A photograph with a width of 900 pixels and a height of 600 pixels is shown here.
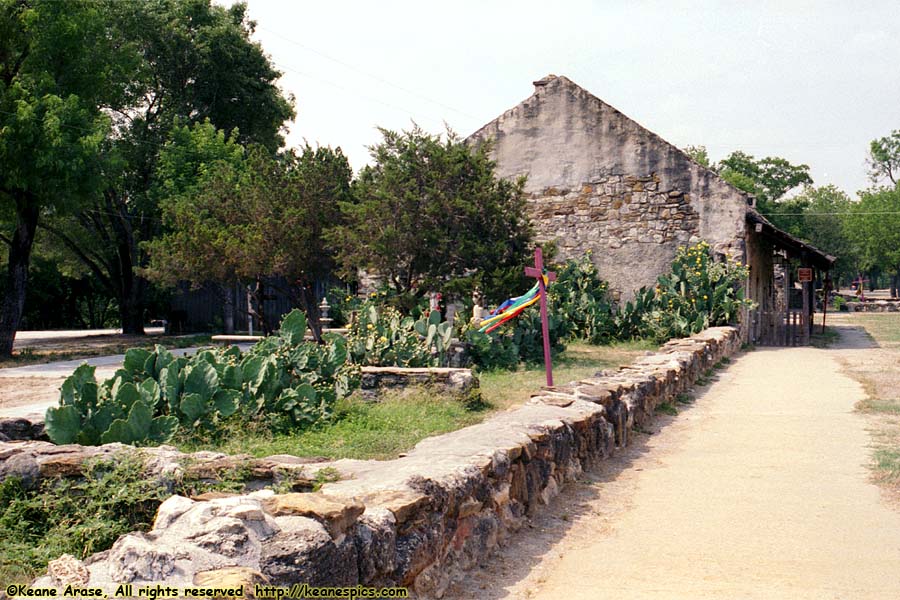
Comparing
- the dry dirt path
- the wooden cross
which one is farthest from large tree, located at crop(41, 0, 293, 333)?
the dry dirt path

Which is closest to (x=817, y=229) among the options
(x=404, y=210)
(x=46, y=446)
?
(x=404, y=210)

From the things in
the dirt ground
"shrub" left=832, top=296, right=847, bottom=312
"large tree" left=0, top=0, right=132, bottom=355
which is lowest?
the dirt ground

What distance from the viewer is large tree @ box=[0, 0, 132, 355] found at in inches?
683

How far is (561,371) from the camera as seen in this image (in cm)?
1321

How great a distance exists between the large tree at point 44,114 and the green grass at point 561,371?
421 inches

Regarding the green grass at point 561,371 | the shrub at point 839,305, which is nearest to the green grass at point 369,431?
the green grass at point 561,371

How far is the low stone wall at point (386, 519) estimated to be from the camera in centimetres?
300

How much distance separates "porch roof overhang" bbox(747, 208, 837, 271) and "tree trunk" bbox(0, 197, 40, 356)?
16405 mm

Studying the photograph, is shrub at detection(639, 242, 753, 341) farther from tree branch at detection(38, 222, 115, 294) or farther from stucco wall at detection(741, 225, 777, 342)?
tree branch at detection(38, 222, 115, 294)

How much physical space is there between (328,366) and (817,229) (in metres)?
54.6

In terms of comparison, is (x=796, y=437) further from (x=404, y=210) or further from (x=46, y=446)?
(x=404, y=210)

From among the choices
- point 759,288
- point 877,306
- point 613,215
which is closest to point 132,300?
point 613,215

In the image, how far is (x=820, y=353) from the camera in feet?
62.4

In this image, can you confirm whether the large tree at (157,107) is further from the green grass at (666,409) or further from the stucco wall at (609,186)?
the green grass at (666,409)
